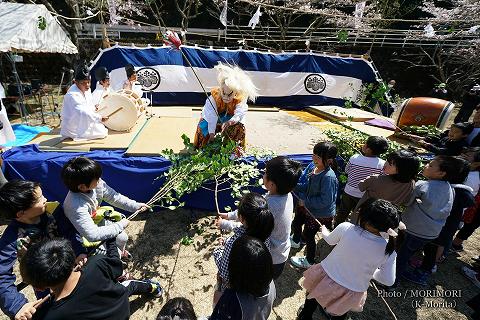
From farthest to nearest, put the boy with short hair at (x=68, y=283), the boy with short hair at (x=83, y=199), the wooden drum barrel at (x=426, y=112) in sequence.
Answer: the wooden drum barrel at (x=426, y=112) → the boy with short hair at (x=83, y=199) → the boy with short hair at (x=68, y=283)

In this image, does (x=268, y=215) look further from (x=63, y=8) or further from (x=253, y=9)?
(x=63, y=8)

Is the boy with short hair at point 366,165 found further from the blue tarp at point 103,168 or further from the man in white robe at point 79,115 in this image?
the man in white robe at point 79,115

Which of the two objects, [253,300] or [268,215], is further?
[268,215]

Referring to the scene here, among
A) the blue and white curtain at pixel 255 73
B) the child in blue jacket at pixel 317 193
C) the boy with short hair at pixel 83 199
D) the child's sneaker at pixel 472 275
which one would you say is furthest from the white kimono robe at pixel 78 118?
the child's sneaker at pixel 472 275

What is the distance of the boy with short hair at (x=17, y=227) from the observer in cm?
161

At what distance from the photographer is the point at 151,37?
54.1 ft

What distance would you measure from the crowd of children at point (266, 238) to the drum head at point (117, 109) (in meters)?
2.43

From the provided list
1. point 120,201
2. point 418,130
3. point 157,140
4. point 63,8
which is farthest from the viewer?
point 63,8

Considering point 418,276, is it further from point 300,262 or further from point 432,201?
point 300,262

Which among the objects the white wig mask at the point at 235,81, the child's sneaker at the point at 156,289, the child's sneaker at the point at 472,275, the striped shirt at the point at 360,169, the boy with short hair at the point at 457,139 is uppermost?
the white wig mask at the point at 235,81

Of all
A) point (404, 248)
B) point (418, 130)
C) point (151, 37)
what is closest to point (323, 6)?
point (151, 37)

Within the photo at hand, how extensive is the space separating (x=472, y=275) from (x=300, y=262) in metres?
1.98

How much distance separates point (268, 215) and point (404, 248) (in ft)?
6.40

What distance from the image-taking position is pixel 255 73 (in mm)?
7988
